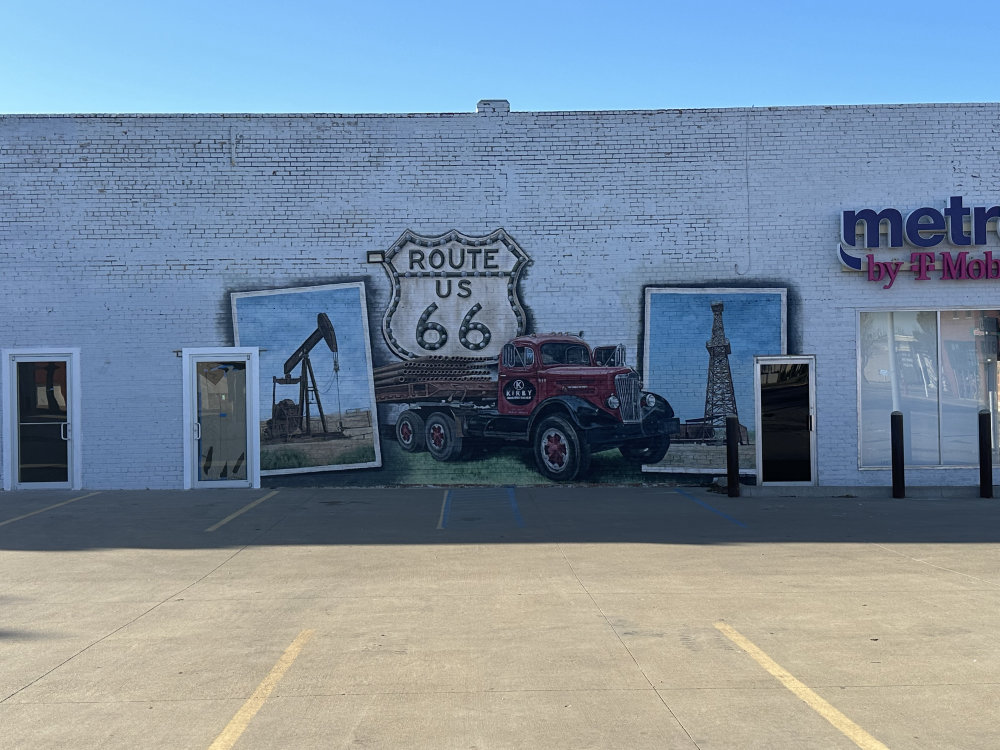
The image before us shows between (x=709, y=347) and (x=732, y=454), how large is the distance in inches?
88.6

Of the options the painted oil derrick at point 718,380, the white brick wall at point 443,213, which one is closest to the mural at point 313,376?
the white brick wall at point 443,213

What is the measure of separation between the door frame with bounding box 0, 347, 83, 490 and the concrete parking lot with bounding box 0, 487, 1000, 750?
3.48 metres

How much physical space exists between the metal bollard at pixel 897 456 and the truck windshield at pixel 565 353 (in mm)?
5189

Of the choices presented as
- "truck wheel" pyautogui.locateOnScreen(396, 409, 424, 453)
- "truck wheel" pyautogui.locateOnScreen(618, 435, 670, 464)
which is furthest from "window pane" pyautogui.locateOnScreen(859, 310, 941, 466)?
"truck wheel" pyautogui.locateOnScreen(396, 409, 424, 453)

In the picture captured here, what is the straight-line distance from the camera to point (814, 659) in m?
6.60

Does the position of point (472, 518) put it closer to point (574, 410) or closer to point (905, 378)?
point (574, 410)

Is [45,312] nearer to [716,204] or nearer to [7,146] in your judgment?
[7,146]

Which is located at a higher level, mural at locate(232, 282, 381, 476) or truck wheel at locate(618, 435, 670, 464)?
mural at locate(232, 282, 381, 476)

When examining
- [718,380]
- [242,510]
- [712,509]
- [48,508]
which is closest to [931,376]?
[718,380]

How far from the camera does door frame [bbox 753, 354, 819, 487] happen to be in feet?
56.8

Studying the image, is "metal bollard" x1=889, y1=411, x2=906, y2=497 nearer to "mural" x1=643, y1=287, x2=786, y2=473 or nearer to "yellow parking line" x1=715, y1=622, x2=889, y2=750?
"mural" x1=643, y1=287, x2=786, y2=473

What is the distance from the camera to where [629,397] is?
17312 millimetres

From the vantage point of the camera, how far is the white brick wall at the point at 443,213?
17.1 meters

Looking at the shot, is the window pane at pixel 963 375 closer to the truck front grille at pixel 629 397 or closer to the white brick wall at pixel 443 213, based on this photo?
the white brick wall at pixel 443 213
